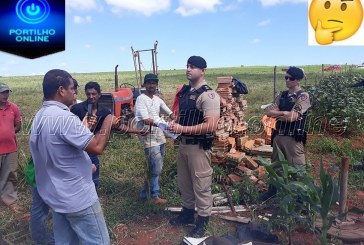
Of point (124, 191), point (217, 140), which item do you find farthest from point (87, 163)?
point (217, 140)

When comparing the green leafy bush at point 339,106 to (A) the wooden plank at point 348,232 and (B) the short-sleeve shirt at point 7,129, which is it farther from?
(B) the short-sleeve shirt at point 7,129

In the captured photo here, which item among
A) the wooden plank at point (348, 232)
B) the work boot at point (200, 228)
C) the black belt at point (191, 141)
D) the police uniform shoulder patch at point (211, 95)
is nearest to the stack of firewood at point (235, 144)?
the wooden plank at point (348, 232)

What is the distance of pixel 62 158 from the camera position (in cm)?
218

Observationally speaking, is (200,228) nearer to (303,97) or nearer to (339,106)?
(303,97)

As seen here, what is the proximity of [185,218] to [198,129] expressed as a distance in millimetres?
1229

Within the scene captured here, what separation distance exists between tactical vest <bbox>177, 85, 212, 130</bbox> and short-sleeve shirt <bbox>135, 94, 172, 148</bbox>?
579mm

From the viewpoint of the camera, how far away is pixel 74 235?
8.29ft

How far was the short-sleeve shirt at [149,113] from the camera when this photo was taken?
13.6 ft

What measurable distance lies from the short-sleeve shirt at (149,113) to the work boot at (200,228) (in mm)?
1182

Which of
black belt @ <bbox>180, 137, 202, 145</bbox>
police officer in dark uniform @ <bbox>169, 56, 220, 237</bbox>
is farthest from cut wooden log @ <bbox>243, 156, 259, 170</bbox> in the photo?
black belt @ <bbox>180, 137, 202, 145</bbox>

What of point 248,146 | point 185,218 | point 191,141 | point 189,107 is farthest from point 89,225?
point 248,146

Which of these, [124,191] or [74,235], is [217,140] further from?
[74,235]

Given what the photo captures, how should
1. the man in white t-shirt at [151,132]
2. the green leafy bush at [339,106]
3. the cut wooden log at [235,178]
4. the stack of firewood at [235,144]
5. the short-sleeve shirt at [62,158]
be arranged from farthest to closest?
the green leafy bush at [339,106], the stack of firewood at [235,144], the cut wooden log at [235,178], the man in white t-shirt at [151,132], the short-sleeve shirt at [62,158]

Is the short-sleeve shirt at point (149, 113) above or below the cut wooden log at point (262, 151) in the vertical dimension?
above
